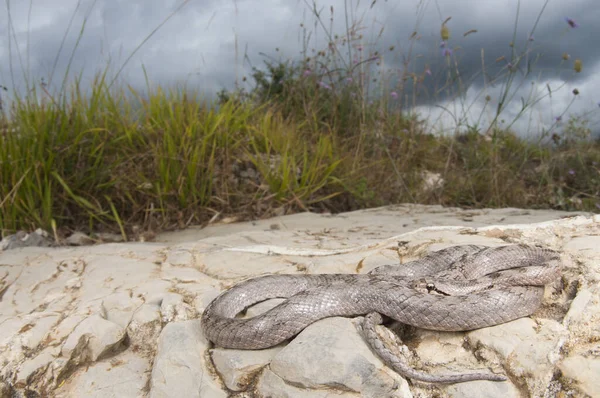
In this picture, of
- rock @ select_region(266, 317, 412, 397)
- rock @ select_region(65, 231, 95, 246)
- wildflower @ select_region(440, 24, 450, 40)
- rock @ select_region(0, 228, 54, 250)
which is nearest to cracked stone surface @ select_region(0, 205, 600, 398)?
rock @ select_region(266, 317, 412, 397)

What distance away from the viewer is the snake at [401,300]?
95.5 inches

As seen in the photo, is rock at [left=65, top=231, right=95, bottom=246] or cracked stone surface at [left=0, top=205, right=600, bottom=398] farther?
rock at [left=65, top=231, right=95, bottom=246]

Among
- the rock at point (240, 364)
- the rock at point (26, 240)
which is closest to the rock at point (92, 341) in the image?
the rock at point (240, 364)

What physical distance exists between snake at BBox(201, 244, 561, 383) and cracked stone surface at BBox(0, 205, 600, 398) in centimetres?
6

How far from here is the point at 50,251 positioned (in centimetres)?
441

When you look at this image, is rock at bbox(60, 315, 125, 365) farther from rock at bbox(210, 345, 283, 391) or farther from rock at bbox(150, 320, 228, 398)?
rock at bbox(210, 345, 283, 391)

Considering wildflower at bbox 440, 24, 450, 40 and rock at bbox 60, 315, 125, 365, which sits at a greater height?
wildflower at bbox 440, 24, 450, 40

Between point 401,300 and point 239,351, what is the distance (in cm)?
87

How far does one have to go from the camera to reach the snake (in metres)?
2.43

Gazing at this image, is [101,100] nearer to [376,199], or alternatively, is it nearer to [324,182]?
[324,182]

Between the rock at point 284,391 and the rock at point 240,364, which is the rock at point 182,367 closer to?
the rock at point 240,364

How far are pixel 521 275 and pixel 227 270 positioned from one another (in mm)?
2036

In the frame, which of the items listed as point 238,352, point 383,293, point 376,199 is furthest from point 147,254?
point 376,199

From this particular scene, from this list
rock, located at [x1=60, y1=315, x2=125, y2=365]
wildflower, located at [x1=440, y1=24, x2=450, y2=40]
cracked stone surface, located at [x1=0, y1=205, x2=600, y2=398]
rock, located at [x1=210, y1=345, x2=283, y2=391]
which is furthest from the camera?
wildflower, located at [x1=440, y1=24, x2=450, y2=40]
